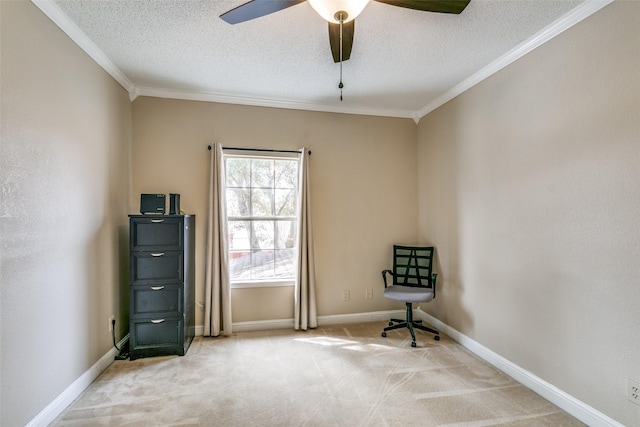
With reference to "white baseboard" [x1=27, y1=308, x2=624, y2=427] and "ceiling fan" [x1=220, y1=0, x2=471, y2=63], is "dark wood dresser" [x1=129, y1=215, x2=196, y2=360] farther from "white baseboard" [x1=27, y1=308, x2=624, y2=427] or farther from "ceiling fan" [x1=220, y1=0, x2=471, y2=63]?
"ceiling fan" [x1=220, y1=0, x2=471, y2=63]

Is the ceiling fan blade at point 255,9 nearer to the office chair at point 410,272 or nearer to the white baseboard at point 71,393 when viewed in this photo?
the white baseboard at point 71,393

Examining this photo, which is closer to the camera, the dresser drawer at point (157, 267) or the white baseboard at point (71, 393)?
the white baseboard at point (71, 393)

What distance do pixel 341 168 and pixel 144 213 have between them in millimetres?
2208

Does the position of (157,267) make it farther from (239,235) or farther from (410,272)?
(410,272)

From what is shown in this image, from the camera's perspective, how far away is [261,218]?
3660mm

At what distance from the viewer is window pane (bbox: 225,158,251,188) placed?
3.57m

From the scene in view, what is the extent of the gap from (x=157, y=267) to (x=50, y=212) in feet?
3.33

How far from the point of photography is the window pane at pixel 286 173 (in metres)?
3.70

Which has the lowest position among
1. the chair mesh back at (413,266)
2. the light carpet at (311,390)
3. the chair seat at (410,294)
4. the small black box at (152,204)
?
the light carpet at (311,390)

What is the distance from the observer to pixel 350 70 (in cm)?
283

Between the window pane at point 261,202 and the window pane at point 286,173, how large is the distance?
0.53 ft

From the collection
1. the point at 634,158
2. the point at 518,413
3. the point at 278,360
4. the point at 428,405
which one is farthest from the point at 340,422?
the point at 634,158

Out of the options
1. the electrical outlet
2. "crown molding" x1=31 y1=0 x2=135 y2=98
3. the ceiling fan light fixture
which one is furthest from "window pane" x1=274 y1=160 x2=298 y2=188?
the electrical outlet

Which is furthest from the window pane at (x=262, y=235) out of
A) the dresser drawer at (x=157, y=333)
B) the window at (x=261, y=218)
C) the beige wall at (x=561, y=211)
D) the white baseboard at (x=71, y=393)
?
the beige wall at (x=561, y=211)
